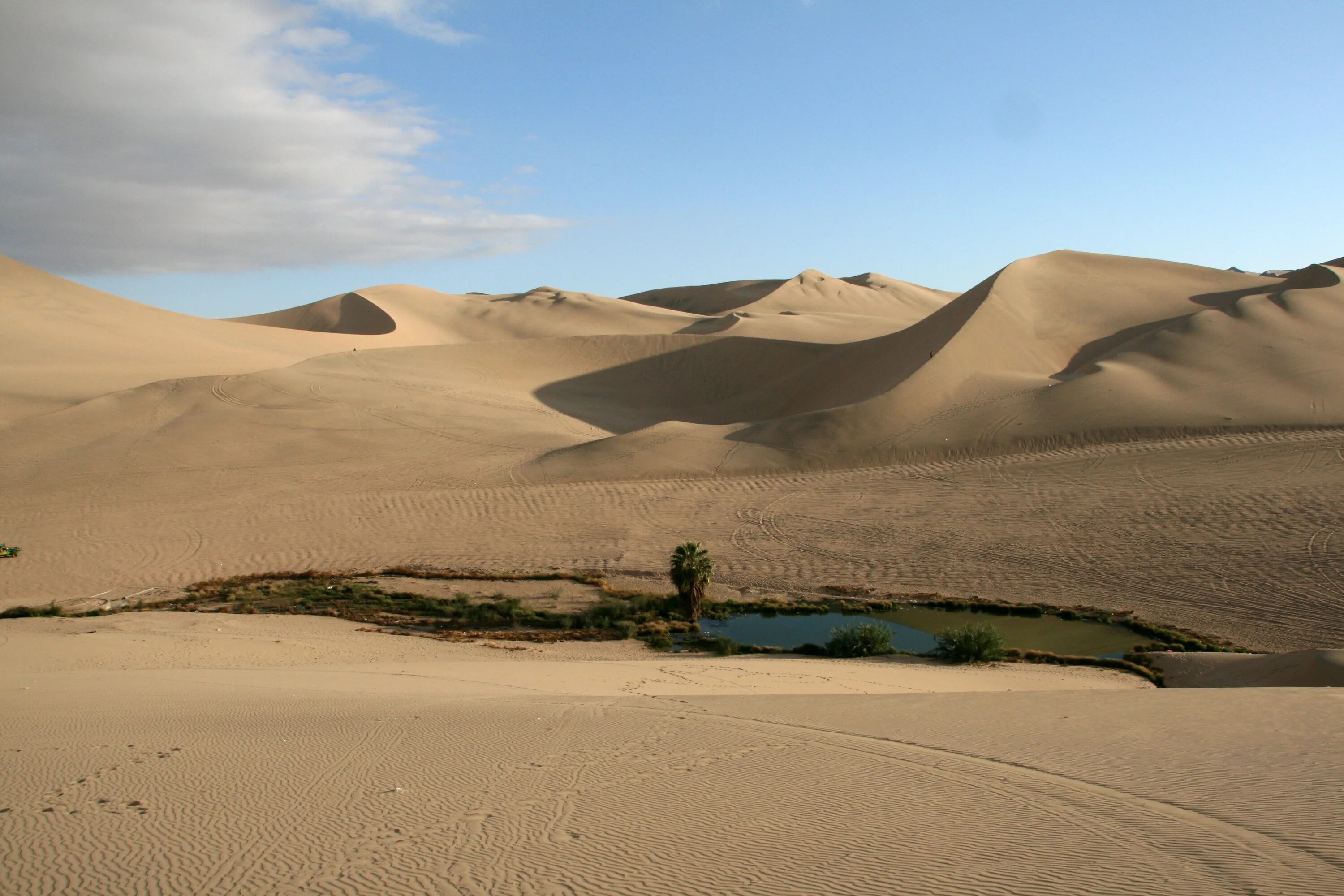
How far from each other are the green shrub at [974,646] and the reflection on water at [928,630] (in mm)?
849

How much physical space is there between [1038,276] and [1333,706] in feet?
123

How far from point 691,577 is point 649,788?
10636 millimetres

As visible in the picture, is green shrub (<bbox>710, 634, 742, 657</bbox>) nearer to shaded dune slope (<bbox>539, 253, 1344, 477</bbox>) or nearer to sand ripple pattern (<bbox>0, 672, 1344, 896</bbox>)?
sand ripple pattern (<bbox>0, 672, 1344, 896</bbox>)

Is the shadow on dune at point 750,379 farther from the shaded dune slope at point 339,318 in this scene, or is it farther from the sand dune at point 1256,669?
the shaded dune slope at point 339,318

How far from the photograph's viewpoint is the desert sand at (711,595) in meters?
5.35

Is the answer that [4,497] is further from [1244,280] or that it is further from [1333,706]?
[1244,280]

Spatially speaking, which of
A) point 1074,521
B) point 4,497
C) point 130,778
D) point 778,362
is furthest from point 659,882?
point 778,362

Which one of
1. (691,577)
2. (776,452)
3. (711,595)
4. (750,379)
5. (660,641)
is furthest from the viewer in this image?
(750,379)

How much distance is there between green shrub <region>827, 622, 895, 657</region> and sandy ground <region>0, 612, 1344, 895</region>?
3.57m

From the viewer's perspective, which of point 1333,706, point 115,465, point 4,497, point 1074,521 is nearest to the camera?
point 1333,706

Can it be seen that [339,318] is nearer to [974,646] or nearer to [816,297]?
[816,297]

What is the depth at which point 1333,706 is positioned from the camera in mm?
8641

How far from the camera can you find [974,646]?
1397 cm

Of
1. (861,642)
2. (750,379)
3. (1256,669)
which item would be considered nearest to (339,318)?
(750,379)
